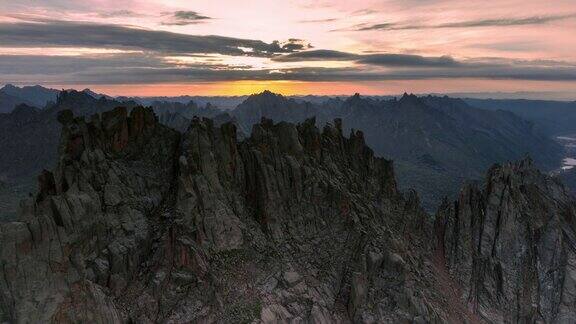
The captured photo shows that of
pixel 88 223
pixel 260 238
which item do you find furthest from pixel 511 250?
pixel 88 223

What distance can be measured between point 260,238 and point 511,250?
74825 mm

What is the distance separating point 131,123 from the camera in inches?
4291

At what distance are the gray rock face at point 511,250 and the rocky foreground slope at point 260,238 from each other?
0.39m

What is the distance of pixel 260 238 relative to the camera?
4190 inches

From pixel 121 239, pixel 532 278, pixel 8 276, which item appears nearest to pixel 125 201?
pixel 121 239

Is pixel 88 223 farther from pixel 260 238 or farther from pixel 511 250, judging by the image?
pixel 511 250

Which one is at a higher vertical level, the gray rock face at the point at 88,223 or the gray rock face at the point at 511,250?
the gray rock face at the point at 88,223

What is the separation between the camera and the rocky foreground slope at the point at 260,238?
84.9 meters

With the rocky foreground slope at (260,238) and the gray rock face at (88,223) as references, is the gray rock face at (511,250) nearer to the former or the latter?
the rocky foreground slope at (260,238)

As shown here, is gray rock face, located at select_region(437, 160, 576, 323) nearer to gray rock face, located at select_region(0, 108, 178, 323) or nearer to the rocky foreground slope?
the rocky foreground slope

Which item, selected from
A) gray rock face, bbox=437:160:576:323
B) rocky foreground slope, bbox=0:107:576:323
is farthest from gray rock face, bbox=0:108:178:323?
gray rock face, bbox=437:160:576:323

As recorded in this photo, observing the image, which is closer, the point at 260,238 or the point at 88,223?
the point at 88,223

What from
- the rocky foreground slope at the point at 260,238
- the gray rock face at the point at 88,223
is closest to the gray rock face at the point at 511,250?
the rocky foreground slope at the point at 260,238

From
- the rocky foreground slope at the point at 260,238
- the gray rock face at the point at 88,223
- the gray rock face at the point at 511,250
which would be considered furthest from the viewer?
the gray rock face at the point at 511,250
